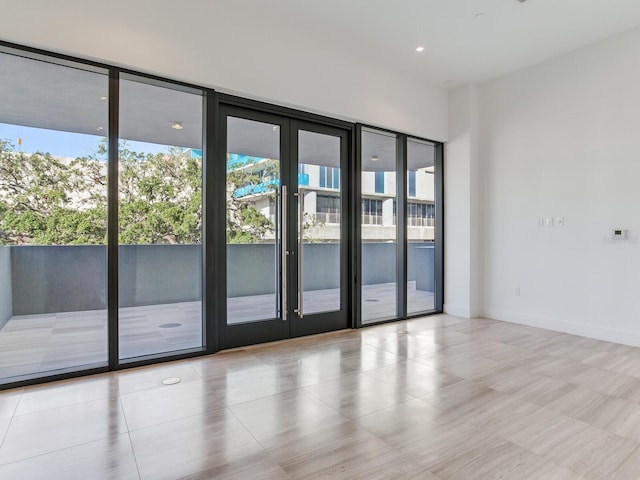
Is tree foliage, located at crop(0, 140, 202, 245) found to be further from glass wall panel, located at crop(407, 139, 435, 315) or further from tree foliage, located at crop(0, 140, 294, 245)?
glass wall panel, located at crop(407, 139, 435, 315)

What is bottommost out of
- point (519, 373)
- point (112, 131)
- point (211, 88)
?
point (519, 373)

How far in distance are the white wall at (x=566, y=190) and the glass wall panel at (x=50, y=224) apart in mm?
4663

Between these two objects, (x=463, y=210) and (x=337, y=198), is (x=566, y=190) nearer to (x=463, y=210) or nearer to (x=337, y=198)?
(x=463, y=210)

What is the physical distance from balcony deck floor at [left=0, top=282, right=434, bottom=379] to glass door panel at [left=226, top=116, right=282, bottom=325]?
3 cm

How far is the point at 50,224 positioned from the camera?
10.8ft

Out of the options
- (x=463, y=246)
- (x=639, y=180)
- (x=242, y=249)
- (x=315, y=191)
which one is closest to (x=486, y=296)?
(x=463, y=246)

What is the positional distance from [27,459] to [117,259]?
5.47 ft

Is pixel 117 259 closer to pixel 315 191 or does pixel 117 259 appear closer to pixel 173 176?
pixel 173 176

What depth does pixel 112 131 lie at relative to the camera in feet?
10.6

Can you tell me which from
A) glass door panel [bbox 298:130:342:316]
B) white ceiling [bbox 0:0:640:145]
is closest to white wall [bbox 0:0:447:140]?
white ceiling [bbox 0:0:640:145]

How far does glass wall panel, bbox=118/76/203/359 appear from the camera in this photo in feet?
11.8

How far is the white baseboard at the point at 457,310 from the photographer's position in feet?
17.9

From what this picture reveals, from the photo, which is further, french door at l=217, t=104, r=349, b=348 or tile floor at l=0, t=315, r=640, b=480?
french door at l=217, t=104, r=349, b=348

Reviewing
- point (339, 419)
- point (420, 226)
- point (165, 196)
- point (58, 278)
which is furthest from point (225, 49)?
point (420, 226)
